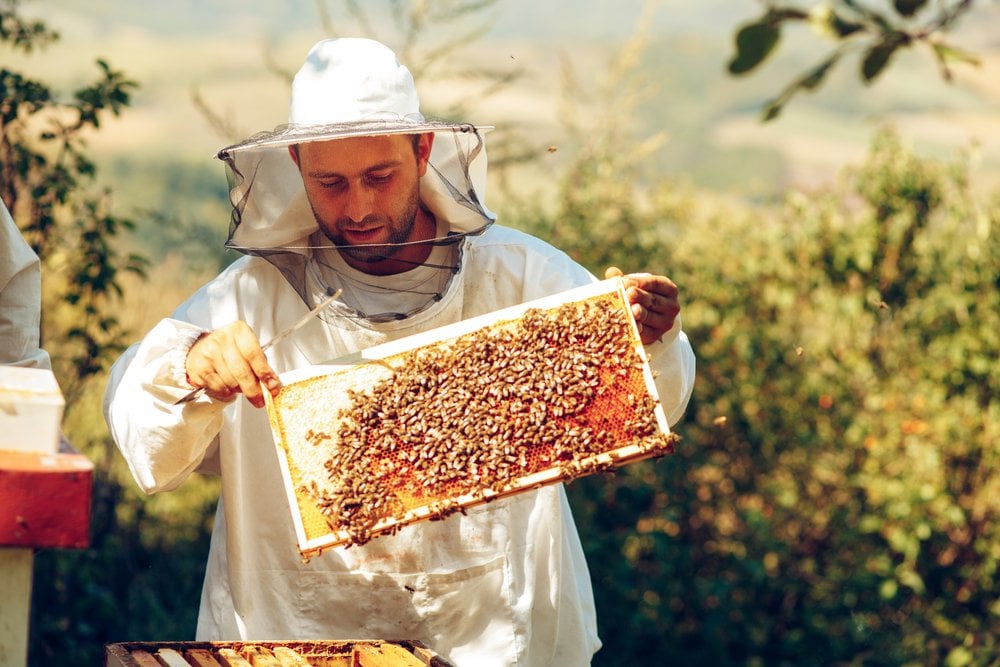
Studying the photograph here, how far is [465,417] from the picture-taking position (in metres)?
2.62

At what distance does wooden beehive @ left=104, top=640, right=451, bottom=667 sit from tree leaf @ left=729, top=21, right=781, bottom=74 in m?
1.39

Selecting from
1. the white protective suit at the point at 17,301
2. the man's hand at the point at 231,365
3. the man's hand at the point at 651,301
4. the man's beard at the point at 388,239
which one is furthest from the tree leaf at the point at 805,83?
the white protective suit at the point at 17,301

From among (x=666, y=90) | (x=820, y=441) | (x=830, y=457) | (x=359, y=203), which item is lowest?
(x=830, y=457)

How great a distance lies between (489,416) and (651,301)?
48cm

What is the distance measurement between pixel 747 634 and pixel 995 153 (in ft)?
39.3

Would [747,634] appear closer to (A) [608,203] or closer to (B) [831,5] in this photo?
(A) [608,203]

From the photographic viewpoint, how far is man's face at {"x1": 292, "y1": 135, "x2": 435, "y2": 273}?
2836 mm

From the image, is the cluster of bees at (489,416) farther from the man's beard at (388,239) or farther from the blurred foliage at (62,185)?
the blurred foliage at (62,185)

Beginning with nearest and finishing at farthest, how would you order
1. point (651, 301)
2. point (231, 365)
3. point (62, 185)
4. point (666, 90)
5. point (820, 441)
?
point (231, 365), point (651, 301), point (62, 185), point (820, 441), point (666, 90)

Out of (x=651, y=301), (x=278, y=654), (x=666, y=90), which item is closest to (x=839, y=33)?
(x=651, y=301)

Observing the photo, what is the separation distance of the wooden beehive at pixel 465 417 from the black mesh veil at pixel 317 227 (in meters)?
0.27

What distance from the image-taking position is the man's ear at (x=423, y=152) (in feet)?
9.88

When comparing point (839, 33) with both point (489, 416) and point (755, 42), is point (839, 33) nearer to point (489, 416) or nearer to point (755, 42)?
point (755, 42)

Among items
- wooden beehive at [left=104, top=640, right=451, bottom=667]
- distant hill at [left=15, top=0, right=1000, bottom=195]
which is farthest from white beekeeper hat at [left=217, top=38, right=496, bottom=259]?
distant hill at [left=15, top=0, right=1000, bottom=195]
